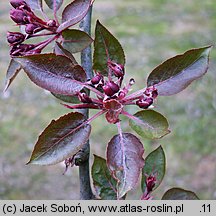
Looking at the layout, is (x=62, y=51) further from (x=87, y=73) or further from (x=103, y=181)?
(x=103, y=181)

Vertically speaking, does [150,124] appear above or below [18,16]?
below

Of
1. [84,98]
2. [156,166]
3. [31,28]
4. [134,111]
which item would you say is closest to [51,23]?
[31,28]

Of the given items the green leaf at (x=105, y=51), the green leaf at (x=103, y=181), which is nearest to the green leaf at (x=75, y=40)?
the green leaf at (x=105, y=51)

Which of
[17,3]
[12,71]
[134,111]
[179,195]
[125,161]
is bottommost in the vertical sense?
[134,111]

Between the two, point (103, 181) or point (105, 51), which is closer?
point (105, 51)

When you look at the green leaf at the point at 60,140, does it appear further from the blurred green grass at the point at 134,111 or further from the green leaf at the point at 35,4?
the blurred green grass at the point at 134,111

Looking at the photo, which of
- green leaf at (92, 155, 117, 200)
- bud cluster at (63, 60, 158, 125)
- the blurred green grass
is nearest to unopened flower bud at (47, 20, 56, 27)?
bud cluster at (63, 60, 158, 125)

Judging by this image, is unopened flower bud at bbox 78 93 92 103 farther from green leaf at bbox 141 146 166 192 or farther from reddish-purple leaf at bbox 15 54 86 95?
green leaf at bbox 141 146 166 192
